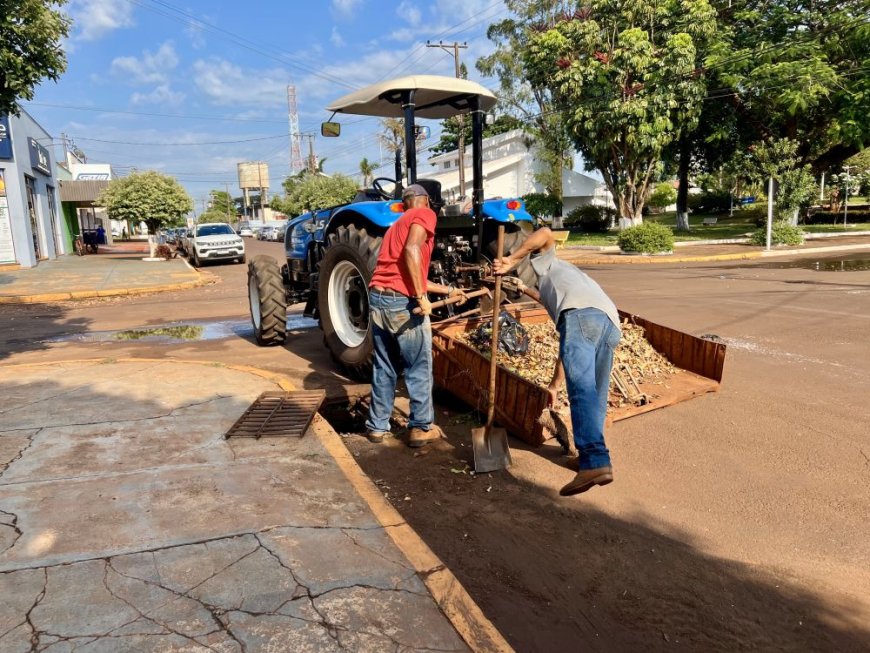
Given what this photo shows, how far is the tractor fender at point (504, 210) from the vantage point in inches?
250

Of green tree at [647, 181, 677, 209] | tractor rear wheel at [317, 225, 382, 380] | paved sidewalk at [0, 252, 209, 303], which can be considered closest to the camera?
tractor rear wheel at [317, 225, 382, 380]

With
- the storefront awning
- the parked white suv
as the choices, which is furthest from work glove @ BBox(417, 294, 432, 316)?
the storefront awning

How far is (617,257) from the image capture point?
20172 mm

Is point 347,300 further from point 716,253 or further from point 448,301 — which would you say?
point 716,253

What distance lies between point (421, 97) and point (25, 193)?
2108cm

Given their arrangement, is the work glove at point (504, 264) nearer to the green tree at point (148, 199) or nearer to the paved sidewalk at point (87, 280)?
the paved sidewalk at point (87, 280)

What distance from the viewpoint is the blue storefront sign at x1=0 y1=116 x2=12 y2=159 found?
20406 millimetres

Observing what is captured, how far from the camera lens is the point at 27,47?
19.7 ft

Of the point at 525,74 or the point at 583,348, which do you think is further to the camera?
the point at 525,74

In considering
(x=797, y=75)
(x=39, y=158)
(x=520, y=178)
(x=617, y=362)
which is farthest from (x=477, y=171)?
(x=520, y=178)

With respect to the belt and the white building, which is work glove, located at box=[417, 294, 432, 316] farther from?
the white building

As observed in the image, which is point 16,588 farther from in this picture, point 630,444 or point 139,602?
point 630,444

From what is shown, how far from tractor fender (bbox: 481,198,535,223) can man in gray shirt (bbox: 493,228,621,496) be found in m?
2.35

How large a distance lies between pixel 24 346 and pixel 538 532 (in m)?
8.33
